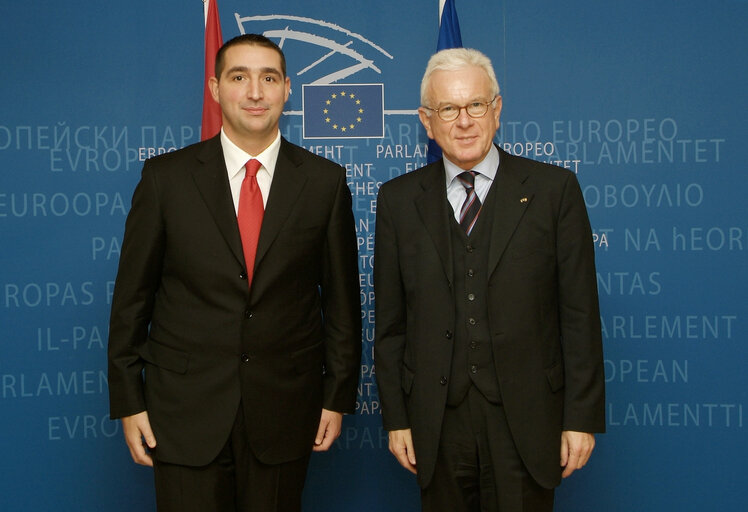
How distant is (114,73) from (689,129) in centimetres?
240

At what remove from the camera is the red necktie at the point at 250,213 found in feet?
5.94

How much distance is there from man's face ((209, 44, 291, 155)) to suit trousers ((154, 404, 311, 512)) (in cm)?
75

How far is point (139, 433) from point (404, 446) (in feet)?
2.38

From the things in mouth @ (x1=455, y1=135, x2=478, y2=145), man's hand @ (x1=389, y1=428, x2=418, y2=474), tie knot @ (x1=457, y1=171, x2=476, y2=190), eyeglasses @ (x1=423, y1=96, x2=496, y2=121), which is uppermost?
eyeglasses @ (x1=423, y1=96, x2=496, y2=121)

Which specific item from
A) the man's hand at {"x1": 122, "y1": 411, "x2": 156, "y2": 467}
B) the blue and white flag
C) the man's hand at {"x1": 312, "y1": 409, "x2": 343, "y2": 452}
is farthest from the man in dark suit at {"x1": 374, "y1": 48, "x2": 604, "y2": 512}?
the blue and white flag

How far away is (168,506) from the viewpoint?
5.98 ft

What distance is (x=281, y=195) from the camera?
6.03 ft

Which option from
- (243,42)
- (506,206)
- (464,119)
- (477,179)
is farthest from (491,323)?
(243,42)

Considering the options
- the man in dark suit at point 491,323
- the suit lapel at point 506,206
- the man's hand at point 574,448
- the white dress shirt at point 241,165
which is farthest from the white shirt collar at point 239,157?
the man's hand at point 574,448

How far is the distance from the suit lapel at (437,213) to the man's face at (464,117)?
0.09 m

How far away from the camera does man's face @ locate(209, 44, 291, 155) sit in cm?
186

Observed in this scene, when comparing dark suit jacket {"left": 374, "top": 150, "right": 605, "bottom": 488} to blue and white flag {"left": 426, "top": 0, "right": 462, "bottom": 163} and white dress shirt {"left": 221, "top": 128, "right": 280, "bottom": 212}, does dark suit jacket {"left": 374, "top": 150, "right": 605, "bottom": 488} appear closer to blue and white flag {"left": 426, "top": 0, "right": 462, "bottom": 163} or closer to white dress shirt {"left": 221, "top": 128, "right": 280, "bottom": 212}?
white dress shirt {"left": 221, "top": 128, "right": 280, "bottom": 212}

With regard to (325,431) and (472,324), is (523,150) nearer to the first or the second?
(472,324)

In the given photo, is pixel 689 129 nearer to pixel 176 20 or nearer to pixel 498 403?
pixel 498 403
